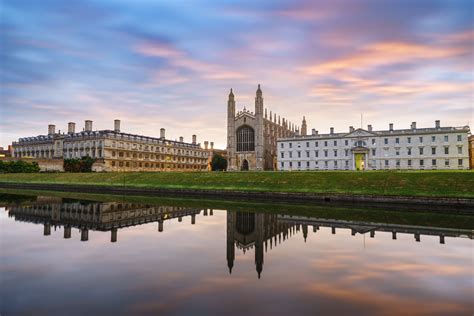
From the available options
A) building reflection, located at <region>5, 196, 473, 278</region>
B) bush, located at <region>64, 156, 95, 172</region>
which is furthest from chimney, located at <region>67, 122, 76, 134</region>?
building reflection, located at <region>5, 196, 473, 278</region>

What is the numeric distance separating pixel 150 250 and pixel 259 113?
78630 mm

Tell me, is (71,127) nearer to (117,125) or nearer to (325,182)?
(117,125)

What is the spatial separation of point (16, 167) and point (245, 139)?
54995mm

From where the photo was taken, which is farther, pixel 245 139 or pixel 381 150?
pixel 245 139

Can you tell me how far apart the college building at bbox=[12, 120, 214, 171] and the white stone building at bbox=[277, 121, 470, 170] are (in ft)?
130

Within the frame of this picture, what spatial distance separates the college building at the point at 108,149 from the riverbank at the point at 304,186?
95.0ft

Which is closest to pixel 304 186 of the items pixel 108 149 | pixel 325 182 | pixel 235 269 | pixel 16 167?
pixel 325 182

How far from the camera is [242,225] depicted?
66.1ft

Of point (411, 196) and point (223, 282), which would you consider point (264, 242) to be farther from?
point (411, 196)

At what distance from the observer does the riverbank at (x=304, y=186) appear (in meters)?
32.4

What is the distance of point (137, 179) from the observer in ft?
185

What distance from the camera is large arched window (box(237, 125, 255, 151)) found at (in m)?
92.3

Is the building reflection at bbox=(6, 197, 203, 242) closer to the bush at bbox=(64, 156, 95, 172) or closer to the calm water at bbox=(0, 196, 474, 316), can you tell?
the calm water at bbox=(0, 196, 474, 316)

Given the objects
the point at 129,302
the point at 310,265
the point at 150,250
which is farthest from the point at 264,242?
the point at 129,302
